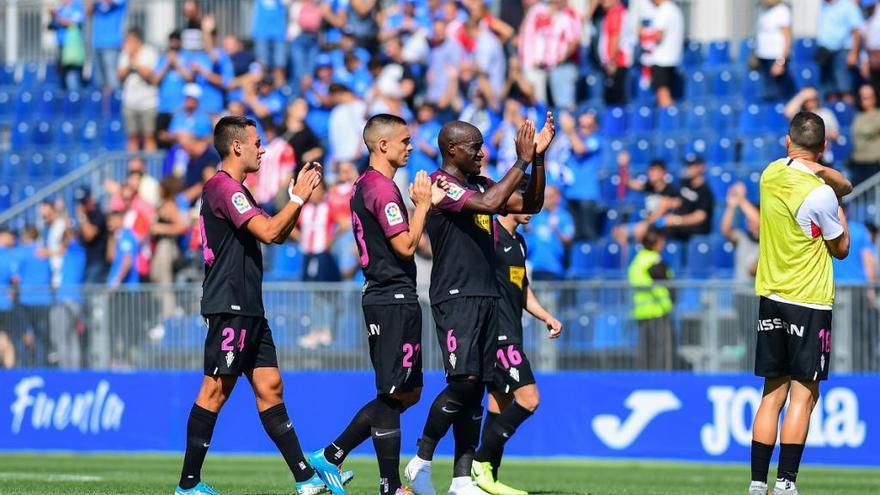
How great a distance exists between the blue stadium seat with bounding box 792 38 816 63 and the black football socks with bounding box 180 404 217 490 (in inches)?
563

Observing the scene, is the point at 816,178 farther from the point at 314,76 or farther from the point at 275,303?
the point at 314,76

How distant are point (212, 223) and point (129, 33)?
17316 millimetres

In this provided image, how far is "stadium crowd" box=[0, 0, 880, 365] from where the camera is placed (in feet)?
68.8

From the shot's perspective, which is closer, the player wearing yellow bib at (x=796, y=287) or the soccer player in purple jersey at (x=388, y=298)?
the soccer player in purple jersey at (x=388, y=298)

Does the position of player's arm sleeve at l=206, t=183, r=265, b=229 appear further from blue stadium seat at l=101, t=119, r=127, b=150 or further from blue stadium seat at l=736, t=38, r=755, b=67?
blue stadium seat at l=101, t=119, r=127, b=150

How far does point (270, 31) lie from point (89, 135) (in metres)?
3.66

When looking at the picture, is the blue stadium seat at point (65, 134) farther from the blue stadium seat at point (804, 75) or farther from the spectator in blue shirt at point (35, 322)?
the blue stadium seat at point (804, 75)

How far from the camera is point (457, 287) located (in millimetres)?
11016

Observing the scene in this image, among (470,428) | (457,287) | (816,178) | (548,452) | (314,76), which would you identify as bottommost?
(548,452)

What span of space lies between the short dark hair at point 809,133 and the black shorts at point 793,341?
3.36ft

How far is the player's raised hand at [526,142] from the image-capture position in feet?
35.2

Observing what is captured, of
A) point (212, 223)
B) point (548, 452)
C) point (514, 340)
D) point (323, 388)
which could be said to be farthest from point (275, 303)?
point (212, 223)

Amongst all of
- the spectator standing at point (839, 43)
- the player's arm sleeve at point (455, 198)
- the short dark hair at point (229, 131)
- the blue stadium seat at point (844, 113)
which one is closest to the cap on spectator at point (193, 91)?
the spectator standing at point (839, 43)

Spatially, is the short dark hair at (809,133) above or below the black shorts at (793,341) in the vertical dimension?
above
